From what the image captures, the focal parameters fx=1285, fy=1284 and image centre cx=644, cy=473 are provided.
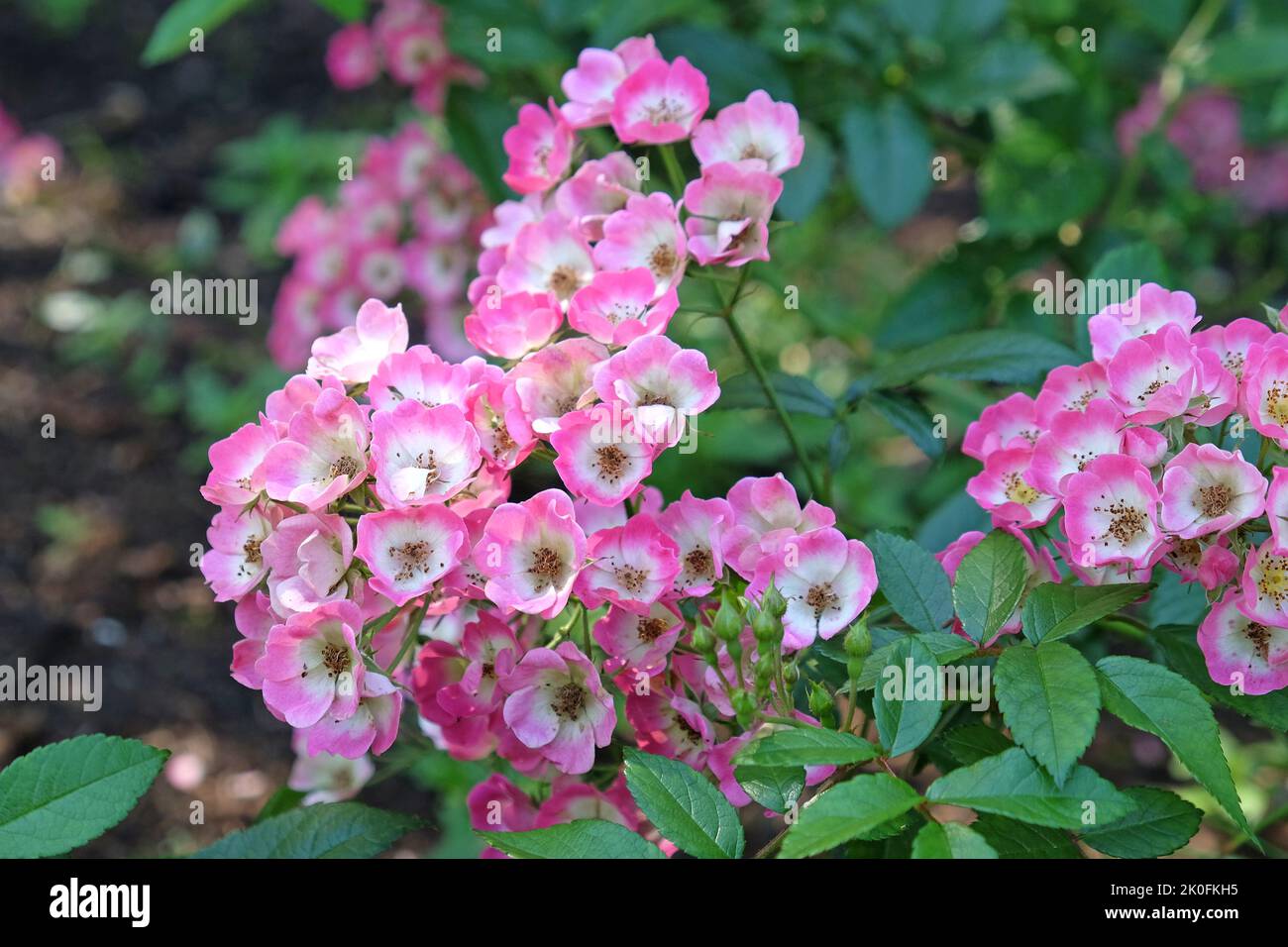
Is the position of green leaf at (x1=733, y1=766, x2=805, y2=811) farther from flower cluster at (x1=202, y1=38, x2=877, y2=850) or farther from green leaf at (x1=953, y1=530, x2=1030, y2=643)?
green leaf at (x1=953, y1=530, x2=1030, y2=643)

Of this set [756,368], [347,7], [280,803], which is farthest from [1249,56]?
[280,803]

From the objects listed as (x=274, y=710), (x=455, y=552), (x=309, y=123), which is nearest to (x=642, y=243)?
(x=455, y=552)

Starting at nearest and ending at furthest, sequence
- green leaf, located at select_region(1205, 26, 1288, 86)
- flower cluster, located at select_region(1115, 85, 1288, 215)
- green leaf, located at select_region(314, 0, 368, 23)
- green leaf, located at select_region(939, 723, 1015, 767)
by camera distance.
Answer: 1. green leaf, located at select_region(939, 723, 1015, 767)
2. green leaf, located at select_region(314, 0, 368, 23)
3. green leaf, located at select_region(1205, 26, 1288, 86)
4. flower cluster, located at select_region(1115, 85, 1288, 215)

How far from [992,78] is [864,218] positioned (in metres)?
1.62

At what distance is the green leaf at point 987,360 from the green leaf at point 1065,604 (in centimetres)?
35

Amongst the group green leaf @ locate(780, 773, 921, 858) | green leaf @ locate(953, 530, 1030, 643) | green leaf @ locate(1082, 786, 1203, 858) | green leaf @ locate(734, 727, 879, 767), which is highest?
green leaf @ locate(953, 530, 1030, 643)

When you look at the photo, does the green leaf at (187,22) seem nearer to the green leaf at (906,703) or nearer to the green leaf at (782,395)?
the green leaf at (782,395)

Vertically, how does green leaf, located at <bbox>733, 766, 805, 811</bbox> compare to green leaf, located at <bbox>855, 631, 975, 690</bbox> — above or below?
below

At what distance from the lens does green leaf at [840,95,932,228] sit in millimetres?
1958

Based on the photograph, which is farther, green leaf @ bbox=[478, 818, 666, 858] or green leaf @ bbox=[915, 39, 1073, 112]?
green leaf @ bbox=[915, 39, 1073, 112]

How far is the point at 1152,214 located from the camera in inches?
101

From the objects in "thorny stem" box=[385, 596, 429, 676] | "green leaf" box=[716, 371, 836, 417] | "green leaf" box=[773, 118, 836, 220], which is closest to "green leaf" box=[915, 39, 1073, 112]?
"green leaf" box=[773, 118, 836, 220]

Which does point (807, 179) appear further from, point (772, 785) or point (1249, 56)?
point (772, 785)
